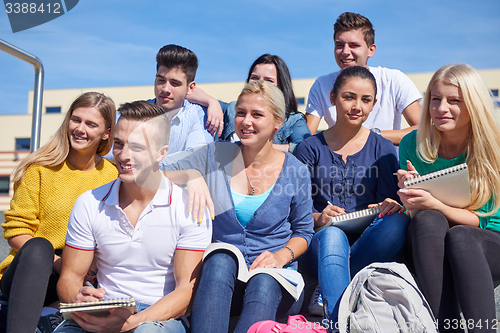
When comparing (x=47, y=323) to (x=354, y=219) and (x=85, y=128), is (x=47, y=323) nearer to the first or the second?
(x=85, y=128)

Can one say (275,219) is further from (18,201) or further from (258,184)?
(18,201)

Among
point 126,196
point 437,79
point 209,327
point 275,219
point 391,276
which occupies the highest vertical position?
point 437,79

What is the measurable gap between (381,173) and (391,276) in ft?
3.11

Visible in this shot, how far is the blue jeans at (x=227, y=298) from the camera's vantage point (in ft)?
5.96

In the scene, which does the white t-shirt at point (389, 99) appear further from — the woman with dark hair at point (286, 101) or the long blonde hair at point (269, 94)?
the long blonde hair at point (269, 94)

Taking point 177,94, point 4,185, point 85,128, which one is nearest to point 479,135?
point 177,94

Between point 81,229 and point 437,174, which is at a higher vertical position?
point 437,174

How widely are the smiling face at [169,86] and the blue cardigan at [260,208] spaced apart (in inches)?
35.3

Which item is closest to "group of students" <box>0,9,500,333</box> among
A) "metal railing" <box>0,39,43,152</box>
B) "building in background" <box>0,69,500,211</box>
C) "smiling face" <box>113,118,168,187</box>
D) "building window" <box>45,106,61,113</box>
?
"smiling face" <box>113,118,168,187</box>

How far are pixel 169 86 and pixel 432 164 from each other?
201 centimetres

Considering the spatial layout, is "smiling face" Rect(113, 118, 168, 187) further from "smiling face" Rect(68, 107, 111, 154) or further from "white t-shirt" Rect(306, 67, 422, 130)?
"white t-shirt" Rect(306, 67, 422, 130)

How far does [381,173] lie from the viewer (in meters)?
2.65

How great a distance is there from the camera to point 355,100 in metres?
2.72

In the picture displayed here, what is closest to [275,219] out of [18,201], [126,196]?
[126,196]
